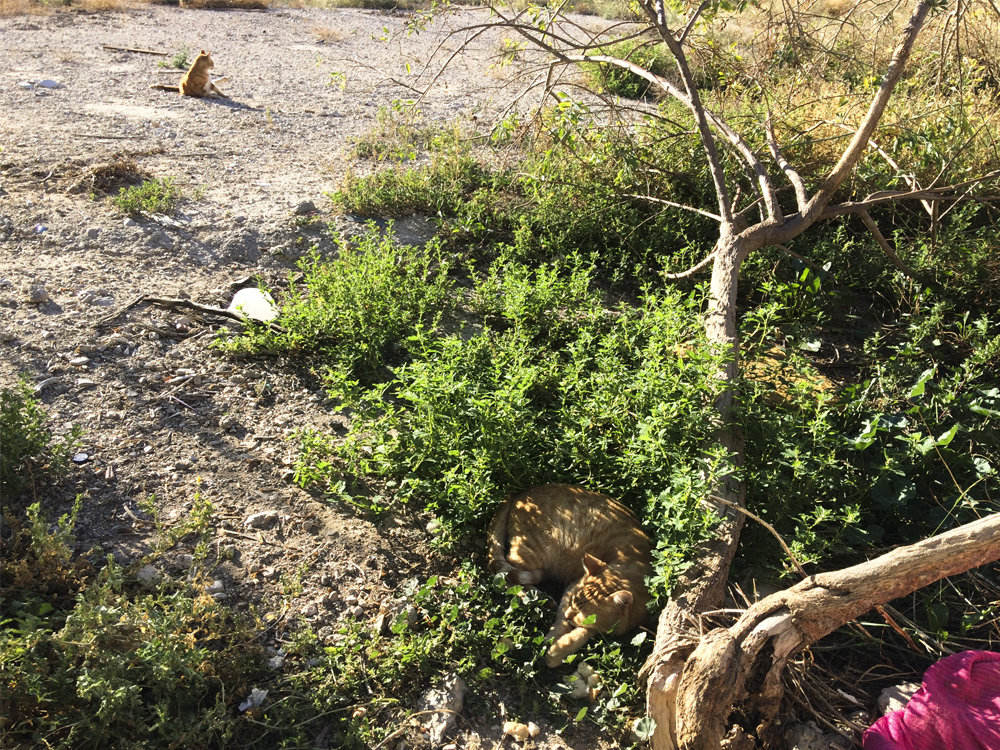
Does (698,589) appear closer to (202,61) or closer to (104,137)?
(104,137)

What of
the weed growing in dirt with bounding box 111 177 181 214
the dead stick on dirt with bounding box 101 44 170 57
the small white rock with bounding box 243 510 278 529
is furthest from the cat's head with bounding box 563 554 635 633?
the dead stick on dirt with bounding box 101 44 170 57

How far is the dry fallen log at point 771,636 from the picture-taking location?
242 cm

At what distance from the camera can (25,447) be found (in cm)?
325

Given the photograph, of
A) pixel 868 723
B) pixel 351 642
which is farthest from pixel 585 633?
pixel 868 723

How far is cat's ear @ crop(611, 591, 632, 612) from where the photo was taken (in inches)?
113

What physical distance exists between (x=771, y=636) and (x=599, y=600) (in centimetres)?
69

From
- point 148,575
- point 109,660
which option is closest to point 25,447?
point 148,575

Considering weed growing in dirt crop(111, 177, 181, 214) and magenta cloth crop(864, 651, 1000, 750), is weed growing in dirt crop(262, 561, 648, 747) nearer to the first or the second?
magenta cloth crop(864, 651, 1000, 750)

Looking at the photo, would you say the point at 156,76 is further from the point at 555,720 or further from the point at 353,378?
the point at 555,720

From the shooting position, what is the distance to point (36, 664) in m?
2.35

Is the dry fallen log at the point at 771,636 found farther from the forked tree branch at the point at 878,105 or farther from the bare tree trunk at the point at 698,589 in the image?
the forked tree branch at the point at 878,105

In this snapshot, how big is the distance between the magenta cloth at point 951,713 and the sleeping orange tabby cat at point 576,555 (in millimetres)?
974

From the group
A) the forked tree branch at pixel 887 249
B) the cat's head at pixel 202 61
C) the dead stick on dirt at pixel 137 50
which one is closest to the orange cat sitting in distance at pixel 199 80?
the cat's head at pixel 202 61

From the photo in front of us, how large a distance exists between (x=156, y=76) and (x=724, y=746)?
10613 mm
